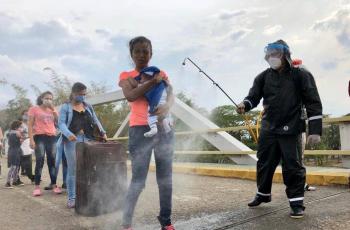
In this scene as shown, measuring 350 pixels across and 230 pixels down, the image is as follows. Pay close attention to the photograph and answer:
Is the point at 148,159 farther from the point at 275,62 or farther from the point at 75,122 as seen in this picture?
the point at 75,122

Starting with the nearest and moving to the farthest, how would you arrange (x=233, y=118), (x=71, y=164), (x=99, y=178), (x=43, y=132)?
(x=99, y=178)
(x=71, y=164)
(x=43, y=132)
(x=233, y=118)

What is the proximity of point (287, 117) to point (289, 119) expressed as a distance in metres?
0.03

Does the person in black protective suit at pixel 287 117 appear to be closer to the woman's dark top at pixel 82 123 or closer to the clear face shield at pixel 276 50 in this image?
the clear face shield at pixel 276 50

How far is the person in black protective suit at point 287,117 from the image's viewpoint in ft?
13.1

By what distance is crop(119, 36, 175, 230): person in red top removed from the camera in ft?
11.3

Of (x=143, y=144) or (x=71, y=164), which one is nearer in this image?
(x=143, y=144)

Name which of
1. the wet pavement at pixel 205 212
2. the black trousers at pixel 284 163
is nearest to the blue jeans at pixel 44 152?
the wet pavement at pixel 205 212

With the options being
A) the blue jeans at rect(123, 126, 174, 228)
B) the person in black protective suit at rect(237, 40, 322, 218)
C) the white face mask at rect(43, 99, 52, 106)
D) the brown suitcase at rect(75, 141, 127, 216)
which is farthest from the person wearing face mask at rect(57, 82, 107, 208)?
the person in black protective suit at rect(237, 40, 322, 218)

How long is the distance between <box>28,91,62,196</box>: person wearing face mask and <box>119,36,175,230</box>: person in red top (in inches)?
133

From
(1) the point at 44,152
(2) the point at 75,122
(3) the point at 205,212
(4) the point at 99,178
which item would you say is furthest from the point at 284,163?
(1) the point at 44,152

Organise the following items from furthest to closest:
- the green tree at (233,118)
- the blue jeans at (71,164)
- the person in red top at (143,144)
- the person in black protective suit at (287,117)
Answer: the green tree at (233,118) < the blue jeans at (71,164) < the person in black protective suit at (287,117) < the person in red top at (143,144)

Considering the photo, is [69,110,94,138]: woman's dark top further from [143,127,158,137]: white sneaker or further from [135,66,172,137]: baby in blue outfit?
[143,127,158,137]: white sneaker

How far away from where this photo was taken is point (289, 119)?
4.10 m

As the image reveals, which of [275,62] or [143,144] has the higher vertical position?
[275,62]
